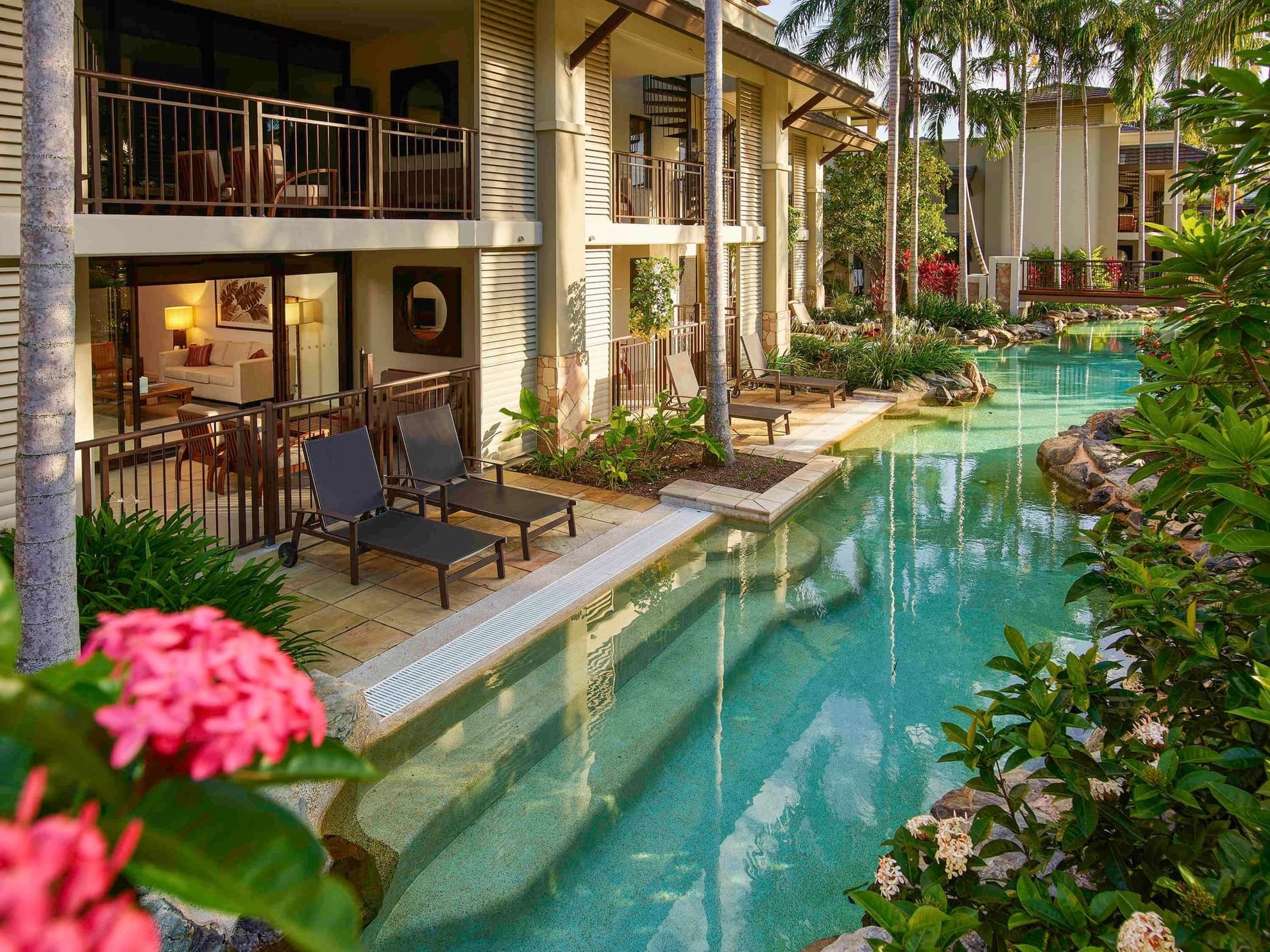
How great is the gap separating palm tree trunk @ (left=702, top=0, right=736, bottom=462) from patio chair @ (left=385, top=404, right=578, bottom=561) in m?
3.16

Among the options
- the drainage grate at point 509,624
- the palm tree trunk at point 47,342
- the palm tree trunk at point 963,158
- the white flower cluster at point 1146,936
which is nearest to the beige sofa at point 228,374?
the drainage grate at point 509,624

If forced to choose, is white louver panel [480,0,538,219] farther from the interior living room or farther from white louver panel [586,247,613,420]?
the interior living room

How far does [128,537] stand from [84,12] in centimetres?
678

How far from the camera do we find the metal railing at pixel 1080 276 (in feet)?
113

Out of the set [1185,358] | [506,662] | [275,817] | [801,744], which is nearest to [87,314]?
[506,662]

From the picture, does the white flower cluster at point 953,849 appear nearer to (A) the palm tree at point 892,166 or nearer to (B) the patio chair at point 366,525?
(B) the patio chair at point 366,525

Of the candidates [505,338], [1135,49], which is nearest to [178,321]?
[505,338]

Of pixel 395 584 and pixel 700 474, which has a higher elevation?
pixel 700 474

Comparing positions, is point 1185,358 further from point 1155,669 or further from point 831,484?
point 831,484

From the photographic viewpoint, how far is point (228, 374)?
13.1 meters

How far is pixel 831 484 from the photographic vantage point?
13.1 meters

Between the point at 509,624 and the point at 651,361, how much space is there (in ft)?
32.8

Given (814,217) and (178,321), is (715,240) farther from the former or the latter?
(814,217)

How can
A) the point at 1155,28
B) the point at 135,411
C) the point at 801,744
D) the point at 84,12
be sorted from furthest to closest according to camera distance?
the point at 1155,28, the point at 135,411, the point at 84,12, the point at 801,744
